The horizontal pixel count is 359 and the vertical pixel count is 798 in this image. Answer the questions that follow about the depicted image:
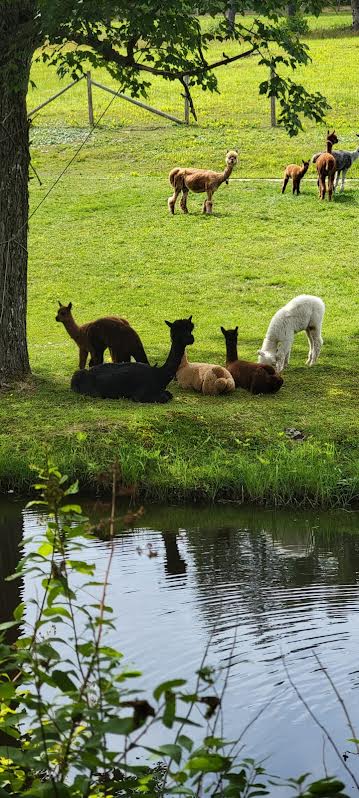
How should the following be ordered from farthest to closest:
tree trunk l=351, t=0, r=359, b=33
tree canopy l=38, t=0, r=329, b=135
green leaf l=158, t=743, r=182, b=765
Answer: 1. tree trunk l=351, t=0, r=359, b=33
2. tree canopy l=38, t=0, r=329, b=135
3. green leaf l=158, t=743, r=182, b=765

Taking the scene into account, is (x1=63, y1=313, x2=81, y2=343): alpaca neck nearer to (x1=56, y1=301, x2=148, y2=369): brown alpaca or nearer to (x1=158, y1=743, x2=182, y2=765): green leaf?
(x1=56, y1=301, x2=148, y2=369): brown alpaca

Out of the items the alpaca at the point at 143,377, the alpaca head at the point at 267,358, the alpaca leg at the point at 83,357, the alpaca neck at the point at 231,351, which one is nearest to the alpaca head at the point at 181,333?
the alpaca at the point at 143,377

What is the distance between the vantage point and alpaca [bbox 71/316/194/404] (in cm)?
1470

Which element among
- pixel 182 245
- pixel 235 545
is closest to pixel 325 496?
pixel 235 545

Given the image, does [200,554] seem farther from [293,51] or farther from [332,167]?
[332,167]

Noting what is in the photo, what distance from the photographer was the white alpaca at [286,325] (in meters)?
16.1

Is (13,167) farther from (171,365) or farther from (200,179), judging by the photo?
(200,179)

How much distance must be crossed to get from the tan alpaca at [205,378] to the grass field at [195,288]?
0.17m

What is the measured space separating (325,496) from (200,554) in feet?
6.23

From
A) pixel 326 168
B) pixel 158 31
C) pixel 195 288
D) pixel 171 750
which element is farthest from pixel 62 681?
pixel 326 168

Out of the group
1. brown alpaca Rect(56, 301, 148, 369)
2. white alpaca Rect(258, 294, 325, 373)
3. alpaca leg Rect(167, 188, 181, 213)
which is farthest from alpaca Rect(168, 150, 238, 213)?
brown alpaca Rect(56, 301, 148, 369)

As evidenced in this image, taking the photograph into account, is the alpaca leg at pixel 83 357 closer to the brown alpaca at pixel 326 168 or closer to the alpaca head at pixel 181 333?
the alpaca head at pixel 181 333

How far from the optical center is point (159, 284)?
24.0 m

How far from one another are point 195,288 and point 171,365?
909cm
